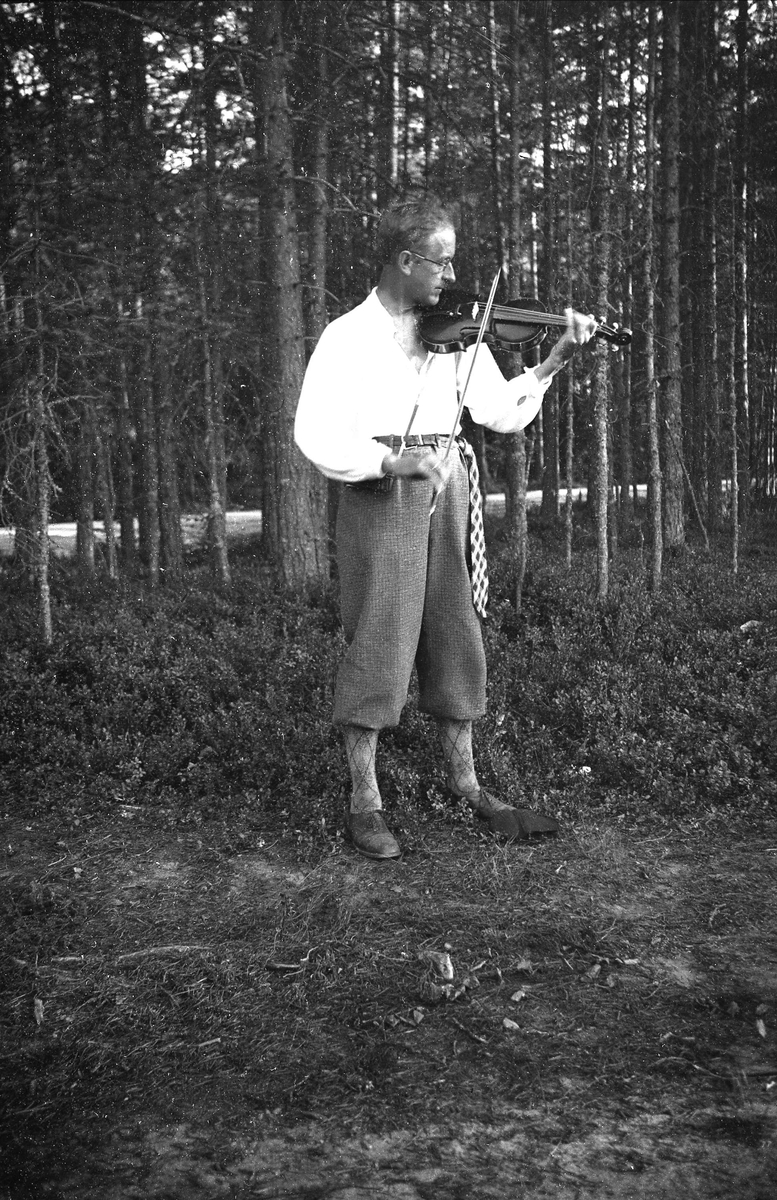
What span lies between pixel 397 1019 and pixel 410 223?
109 inches

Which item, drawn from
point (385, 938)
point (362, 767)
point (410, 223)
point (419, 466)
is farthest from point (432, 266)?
point (385, 938)

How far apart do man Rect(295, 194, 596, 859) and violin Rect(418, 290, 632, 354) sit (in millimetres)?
62

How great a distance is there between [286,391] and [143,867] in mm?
5463

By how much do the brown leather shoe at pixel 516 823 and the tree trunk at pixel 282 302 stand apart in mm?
4615

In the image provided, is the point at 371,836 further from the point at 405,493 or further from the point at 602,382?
the point at 602,382

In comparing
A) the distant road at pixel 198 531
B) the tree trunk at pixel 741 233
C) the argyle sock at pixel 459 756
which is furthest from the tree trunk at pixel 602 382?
the distant road at pixel 198 531

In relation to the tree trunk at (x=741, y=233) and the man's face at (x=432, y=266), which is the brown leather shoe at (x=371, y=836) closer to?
the man's face at (x=432, y=266)

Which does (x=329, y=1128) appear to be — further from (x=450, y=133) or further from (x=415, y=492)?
(x=450, y=133)

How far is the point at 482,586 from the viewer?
4.36 meters

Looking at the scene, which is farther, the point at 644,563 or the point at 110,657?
the point at 644,563

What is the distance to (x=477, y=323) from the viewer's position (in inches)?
156

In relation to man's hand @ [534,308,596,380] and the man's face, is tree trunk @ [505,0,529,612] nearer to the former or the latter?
man's hand @ [534,308,596,380]

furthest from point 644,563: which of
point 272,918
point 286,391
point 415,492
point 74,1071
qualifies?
point 74,1071

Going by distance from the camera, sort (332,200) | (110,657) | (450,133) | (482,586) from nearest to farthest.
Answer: (482,586), (110,657), (332,200), (450,133)
